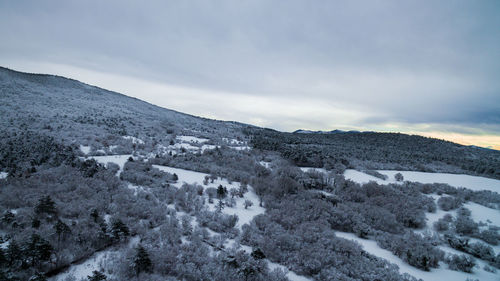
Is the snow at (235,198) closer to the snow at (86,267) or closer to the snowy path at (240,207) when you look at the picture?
the snowy path at (240,207)

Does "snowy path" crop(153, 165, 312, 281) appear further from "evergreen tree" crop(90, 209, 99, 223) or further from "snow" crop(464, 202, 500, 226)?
"snow" crop(464, 202, 500, 226)

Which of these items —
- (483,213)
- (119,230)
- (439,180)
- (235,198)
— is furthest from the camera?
(439,180)

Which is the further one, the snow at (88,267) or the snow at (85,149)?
the snow at (85,149)

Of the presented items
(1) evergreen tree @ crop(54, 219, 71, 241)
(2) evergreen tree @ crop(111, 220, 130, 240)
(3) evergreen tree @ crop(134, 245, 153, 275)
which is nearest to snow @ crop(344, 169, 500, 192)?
(3) evergreen tree @ crop(134, 245, 153, 275)

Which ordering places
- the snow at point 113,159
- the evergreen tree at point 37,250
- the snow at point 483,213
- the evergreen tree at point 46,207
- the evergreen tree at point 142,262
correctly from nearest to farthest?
the evergreen tree at point 37,250 < the evergreen tree at point 142,262 < the evergreen tree at point 46,207 < the snow at point 483,213 < the snow at point 113,159

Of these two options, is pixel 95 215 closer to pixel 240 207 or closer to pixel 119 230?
pixel 119 230

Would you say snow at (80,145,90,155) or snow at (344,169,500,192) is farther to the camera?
snow at (80,145,90,155)

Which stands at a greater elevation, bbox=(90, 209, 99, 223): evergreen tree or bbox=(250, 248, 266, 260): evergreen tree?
bbox=(250, 248, 266, 260): evergreen tree

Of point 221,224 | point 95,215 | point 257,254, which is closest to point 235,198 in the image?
point 221,224

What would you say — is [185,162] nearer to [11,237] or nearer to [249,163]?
[249,163]

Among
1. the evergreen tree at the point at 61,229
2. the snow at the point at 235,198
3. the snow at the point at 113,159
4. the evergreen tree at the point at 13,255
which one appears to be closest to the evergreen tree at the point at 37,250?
the evergreen tree at the point at 13,255

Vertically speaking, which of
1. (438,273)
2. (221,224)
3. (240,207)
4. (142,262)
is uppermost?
(438,273)
